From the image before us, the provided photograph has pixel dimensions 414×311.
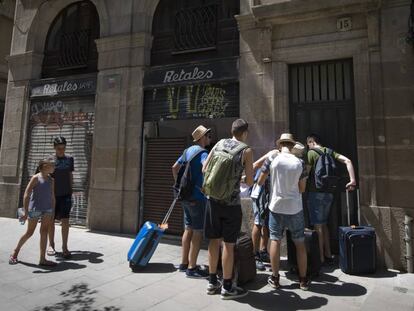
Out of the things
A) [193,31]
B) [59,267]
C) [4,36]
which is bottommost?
[59,267]

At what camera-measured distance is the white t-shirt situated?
4336mm

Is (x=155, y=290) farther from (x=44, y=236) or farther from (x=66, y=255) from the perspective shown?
(x=66, y=255)

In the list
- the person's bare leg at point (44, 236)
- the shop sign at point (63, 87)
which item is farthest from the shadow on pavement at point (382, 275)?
the shop sign at point (63, 87)

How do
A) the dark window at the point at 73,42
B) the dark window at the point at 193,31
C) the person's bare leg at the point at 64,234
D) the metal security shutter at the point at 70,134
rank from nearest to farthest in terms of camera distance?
the person's bare leg at the point at 64,234 < the dark window at the point at 193,31 < the metal security shutter at the point at 70,134 < the dark window at the point at 73,42

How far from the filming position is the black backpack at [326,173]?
534 cm

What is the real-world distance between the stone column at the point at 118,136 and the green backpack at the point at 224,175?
4116mm

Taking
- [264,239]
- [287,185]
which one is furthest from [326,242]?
[287,185]

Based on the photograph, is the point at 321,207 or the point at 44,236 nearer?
the point at 44,236

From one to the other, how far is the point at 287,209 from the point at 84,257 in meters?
3.63

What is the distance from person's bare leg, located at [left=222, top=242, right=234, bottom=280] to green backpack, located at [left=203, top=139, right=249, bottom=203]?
1.77ft

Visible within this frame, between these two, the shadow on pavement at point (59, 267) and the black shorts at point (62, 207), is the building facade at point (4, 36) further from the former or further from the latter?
the shadow on pavement at point (59, 267)

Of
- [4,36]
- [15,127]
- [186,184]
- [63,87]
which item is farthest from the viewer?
[4,36]

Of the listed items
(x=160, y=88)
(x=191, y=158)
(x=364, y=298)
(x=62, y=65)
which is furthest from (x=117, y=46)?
(x=364, y=298)

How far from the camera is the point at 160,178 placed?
7762 mm
